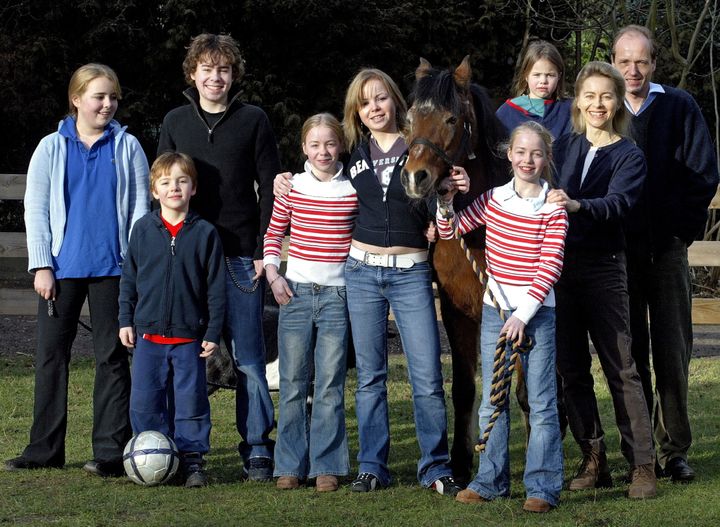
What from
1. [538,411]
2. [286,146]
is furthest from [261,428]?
[286,146]

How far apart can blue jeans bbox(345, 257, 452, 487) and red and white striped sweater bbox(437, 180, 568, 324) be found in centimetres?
32

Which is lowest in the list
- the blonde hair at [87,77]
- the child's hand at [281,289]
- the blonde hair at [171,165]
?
the child's hand at [281,289]

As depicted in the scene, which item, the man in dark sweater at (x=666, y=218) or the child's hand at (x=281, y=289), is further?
the man in dark sweater at (x=666, y=218)

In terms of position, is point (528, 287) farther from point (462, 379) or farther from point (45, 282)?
point (45, 282)

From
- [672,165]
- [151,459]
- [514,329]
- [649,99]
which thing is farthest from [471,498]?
[649,99]

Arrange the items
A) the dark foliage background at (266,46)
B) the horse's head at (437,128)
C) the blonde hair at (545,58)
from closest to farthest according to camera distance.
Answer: the horse's head at (437,128) < the blonde hair at (545,58) < the dark foliage background at (266,46)

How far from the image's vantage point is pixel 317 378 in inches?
197

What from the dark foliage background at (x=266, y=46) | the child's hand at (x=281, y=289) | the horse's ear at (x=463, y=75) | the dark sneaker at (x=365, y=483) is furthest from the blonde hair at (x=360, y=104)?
the dark foliage background at (x=266, y=46)

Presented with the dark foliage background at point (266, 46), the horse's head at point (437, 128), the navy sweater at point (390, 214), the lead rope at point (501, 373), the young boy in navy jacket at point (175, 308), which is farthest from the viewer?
the dark foliage background at point (266, 46)

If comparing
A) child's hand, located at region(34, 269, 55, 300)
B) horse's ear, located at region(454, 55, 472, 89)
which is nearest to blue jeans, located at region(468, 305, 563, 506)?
horse's ear, located at region(454, 55, 472, 89)

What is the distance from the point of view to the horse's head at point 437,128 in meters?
4.39

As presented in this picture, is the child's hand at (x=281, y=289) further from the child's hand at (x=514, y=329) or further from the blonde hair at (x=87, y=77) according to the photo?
the blonde hair at (x=87, y=77)

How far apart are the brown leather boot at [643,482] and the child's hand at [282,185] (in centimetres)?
204

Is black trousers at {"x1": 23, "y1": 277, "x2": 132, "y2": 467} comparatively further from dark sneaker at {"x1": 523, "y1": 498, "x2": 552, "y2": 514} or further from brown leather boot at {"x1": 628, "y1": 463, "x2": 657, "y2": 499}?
brown leather boot at {"x1": 628, "y1": 463, "x2": 657, "y2": 499}
